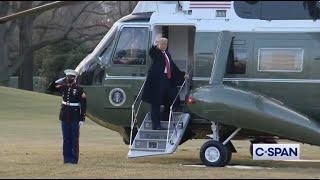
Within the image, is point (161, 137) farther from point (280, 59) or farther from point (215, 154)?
point (280, 59)

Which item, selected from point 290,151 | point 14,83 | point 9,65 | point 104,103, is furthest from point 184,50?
point 14,83

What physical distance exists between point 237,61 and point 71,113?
11.0 ft

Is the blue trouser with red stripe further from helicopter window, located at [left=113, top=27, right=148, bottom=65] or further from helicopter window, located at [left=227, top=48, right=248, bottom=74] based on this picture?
helicopter window, located at [left=227, top=48, right=248, bottom=74]

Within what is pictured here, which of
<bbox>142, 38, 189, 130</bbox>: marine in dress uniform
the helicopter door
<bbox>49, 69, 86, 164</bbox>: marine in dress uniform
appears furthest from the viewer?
the helicopter door

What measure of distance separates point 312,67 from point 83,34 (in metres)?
38.8

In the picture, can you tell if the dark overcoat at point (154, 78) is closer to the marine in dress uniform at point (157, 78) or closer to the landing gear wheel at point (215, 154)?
the marine in dress uniform at point (157, 78)

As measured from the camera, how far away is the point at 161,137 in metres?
14.1

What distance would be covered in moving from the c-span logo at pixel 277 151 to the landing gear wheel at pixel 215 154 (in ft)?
2.11

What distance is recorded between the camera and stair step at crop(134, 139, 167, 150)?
1396 cm

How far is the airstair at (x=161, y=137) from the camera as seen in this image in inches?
547

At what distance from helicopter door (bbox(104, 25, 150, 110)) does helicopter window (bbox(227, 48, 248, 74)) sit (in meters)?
1.75

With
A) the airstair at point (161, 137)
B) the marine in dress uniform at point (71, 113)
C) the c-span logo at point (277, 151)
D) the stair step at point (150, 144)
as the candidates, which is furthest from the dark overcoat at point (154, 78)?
the c-span logo at point (277, 151)

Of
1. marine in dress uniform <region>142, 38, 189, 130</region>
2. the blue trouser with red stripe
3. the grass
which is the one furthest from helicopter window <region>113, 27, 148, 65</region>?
the grass

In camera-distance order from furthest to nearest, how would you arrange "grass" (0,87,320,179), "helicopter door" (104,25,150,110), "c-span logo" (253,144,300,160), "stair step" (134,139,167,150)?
"helicopter door" (104,25,150,110)
"stair step" (134,139,167,150)
"c-span logo" (253,144,300,160)
"grass" (0,87,320,179)
